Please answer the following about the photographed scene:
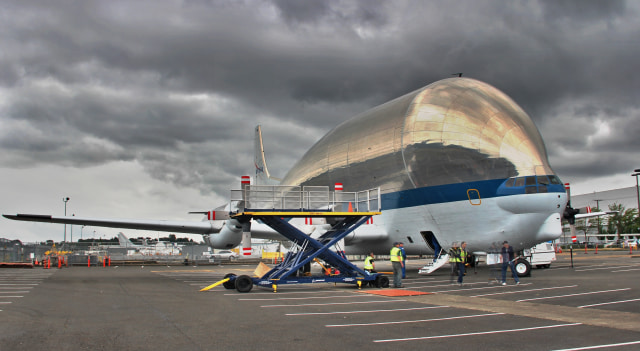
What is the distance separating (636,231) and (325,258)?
258 feet

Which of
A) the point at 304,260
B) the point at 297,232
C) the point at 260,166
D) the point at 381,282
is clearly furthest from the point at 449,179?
the point at 260,166

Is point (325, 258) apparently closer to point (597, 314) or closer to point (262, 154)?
point (597, 314)

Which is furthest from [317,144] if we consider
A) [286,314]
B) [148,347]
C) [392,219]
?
[148,347]

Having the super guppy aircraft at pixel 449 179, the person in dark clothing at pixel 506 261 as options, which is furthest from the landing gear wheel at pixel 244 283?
the person in dark clothing at pixel 506 261

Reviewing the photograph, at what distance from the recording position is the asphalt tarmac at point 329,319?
269 inches

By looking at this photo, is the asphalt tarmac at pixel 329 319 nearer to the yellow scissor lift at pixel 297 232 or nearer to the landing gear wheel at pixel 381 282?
the yellow scissor lift at pixel 297 232

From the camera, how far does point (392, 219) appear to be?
23109mm

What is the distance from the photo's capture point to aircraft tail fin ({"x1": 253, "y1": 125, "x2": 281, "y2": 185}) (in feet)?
135

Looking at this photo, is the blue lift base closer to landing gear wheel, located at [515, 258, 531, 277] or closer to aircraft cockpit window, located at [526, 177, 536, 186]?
landing gear wheel, located at [515, 258, 531, 277]

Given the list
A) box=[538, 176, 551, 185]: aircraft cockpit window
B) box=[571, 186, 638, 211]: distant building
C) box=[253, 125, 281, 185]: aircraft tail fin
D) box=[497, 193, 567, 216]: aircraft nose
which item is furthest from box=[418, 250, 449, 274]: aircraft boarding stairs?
box=[571, 186, 638, 211]: distant building

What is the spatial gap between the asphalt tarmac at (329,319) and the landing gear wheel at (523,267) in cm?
323

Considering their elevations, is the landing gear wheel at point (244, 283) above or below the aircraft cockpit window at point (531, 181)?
below

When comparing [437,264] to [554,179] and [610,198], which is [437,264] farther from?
[610,198]

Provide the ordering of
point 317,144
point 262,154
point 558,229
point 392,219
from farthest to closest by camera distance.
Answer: point 262,154, point 317,144, point 392,219, point 558,229
